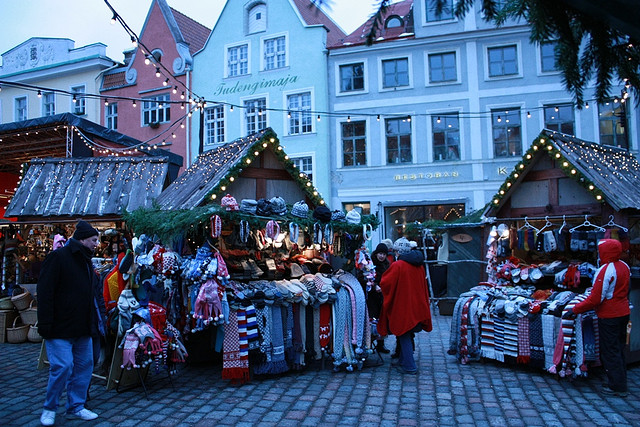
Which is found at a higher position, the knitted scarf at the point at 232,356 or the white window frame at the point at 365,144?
the white window frame at the point at 365,144

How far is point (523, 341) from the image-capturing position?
6.71 meters

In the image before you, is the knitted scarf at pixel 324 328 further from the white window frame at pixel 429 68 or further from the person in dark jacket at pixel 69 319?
the white window frame at pixel 429 68

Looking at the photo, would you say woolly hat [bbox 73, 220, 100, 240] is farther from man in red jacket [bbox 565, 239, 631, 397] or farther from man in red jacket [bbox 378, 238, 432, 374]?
man in red jacket [bbox 565, 239, 631, 397]

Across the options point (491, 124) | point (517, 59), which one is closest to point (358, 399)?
point (491, 124)

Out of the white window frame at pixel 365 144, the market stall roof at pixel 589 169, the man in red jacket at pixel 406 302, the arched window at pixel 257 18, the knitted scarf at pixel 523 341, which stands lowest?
the knitted scarf at pixel 523 341

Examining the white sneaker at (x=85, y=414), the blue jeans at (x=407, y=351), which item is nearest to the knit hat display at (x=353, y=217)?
the blue jeans at (x=407, y=351)

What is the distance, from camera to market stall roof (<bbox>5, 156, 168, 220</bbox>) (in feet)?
32.4

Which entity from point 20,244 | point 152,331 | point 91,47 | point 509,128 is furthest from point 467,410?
point 91,47

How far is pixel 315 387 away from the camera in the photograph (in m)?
6.10

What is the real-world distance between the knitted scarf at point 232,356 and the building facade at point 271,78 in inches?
561

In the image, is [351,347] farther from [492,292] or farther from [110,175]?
[110,175]

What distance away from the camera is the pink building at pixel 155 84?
22.8 metres

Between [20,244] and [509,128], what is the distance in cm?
1585

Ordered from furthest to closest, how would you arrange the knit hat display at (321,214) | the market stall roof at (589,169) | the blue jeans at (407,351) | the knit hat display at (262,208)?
the market stall roof at (589,169) < the knit hat display at (321,214) < the knit hat display at (262,208) < the blue jeans at (407,351)
